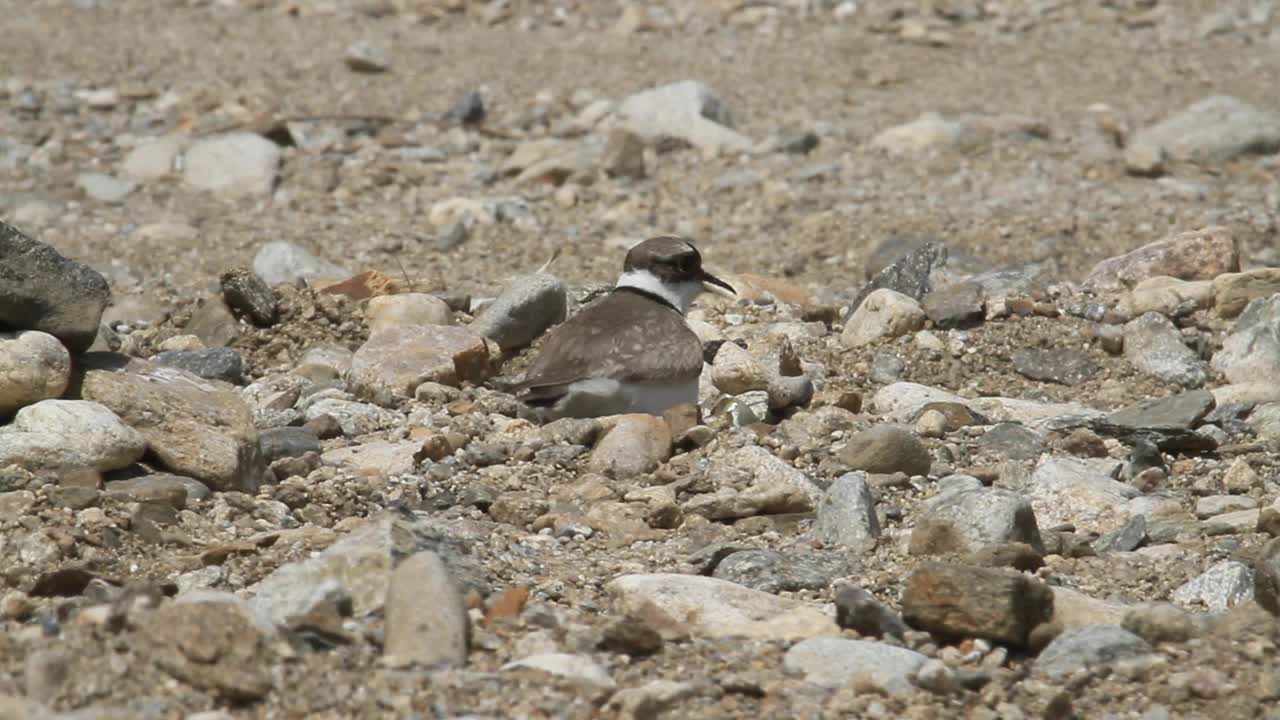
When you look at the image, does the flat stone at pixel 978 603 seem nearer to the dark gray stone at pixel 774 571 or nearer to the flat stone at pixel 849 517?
the dark gray stone at pixel 774 571

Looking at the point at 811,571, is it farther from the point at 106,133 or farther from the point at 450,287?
the point at 106,133

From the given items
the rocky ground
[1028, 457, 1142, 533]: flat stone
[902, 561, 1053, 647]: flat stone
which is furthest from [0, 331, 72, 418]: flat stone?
[1028, 457, 1142, 533]: flat stone

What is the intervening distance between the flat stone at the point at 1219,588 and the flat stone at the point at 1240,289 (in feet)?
9.88

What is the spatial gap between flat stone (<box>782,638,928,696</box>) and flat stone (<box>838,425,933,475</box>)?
1.71 meters

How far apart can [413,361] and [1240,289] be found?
3375 millimetres

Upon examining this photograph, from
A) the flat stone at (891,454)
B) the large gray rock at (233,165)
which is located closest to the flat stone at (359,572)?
the flat stone at (891,454)

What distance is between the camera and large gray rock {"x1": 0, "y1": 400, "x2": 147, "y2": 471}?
516 cm

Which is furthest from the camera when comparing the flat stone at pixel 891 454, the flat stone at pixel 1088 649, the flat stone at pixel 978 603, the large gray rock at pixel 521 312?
the large gray rock at pixel 521 312

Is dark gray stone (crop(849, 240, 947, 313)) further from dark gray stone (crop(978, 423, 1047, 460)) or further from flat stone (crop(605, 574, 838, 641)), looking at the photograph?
flat stone (crop(605, 574, 838, 641))

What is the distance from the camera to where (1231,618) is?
423 centimetres

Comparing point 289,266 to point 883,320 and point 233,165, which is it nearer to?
point 233,165

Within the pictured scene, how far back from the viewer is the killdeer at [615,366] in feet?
20.8

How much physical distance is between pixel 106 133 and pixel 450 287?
180 inches

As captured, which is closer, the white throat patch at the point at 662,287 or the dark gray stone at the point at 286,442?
the dark gray stone at the point at 286,442
